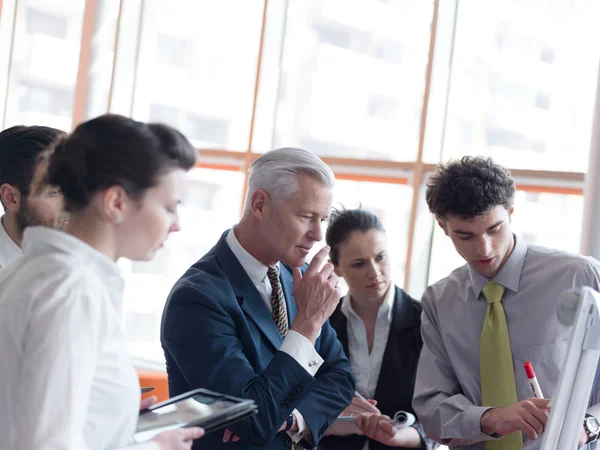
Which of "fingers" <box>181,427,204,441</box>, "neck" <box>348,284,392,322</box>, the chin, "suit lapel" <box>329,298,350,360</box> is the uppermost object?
the chin

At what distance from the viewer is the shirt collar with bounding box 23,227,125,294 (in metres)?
1.35

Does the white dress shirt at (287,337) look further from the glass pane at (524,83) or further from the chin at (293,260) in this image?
the glass pane at (524,83)

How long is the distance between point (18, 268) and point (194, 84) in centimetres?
472

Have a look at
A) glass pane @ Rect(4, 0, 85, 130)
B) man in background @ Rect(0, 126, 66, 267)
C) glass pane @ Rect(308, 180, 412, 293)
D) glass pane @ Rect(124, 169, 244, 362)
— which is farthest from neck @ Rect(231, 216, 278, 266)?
glass pane @ Rect(4, 0, 85, 130)

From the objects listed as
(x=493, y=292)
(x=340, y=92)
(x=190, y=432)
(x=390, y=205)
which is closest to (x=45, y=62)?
(x=340, y=92)

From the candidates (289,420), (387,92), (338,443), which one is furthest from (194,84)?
(289,420)

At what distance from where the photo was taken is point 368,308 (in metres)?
3.08

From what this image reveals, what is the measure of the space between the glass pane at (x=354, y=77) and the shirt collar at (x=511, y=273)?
2.62m

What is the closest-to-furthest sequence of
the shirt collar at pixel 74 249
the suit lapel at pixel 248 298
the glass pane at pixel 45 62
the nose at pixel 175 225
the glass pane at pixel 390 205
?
1. the shirt collar at pixel 74 249
2. the nose at pixel 175 225
3. the suit lapel at pixel 248 298
4. the glass pane at pixel 390 205
5. the glass pane at pixel 45 62

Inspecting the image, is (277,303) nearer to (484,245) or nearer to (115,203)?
(484,245)

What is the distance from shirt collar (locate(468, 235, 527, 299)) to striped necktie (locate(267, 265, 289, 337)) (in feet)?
2.30

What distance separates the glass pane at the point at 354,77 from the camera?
5.12m

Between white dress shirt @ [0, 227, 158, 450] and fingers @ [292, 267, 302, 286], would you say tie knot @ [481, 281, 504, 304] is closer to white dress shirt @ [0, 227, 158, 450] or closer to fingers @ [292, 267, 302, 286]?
fingers @ [292, 267, 302, 286]

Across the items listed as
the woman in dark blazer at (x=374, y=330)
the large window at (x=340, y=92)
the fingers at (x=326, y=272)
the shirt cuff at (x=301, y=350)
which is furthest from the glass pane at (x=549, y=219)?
the shirt cuff at (x=301, y=350)
